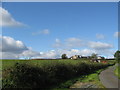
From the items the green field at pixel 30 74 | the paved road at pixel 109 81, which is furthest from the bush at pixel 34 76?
the paved road at pixel 109 81

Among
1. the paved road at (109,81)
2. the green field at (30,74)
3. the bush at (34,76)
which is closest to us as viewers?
the green field at (30,74)

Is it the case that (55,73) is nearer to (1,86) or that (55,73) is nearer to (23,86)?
(23,86)

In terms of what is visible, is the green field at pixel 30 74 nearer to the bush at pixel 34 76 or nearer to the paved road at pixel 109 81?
the bush at pixel 34 76

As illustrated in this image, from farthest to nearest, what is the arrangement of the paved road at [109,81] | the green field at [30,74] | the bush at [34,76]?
the paved road at [109,81]
the bush at [34,76]
the green field at [30,74]

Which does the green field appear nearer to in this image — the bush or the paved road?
the bush

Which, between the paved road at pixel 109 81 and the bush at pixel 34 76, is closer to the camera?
the bush at pixel 34 76

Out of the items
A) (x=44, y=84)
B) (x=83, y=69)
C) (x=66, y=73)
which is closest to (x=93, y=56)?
(x=83, y=69)

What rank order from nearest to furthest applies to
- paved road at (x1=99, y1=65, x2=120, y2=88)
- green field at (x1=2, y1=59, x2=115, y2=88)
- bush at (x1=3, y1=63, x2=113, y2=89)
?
green field at (x1=2, y1=59, x2=115, y2=88)
bush at (x1=3, y1=63, x2=113, y2=89)
paved road at (x1=99, y1=65, x2=120, y2=88)

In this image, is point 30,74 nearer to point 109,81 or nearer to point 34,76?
point 34,76

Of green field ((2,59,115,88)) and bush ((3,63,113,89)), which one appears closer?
green field ((2,59,115,88))

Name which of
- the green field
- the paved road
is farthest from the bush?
the paved road

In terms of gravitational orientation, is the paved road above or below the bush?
below

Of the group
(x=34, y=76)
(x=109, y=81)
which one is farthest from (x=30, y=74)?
(x=109, y=81)

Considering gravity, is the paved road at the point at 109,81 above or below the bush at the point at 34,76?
below
